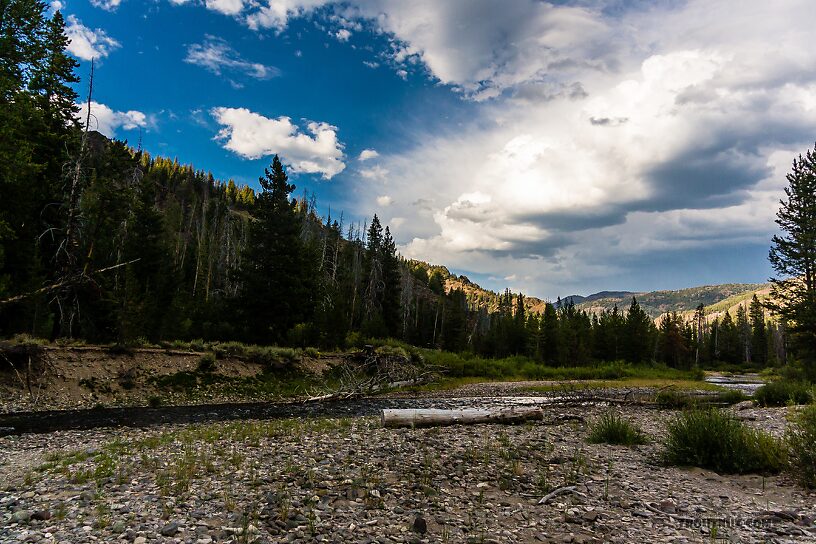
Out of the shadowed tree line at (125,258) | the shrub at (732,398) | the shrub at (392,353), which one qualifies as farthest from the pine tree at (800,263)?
the shrub at (392,353)

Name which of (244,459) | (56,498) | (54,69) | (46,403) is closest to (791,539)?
(244,459)

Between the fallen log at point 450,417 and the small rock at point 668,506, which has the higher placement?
the small rock at point 668,506

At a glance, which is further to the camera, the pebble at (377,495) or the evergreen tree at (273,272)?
the evergreen tree at (273,272)

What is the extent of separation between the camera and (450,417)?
55.0ft

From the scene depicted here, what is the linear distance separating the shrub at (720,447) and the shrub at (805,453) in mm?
447

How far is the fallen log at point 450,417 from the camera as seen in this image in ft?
52.7

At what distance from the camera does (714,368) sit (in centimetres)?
9944

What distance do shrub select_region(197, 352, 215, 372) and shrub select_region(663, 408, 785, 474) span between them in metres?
26.3

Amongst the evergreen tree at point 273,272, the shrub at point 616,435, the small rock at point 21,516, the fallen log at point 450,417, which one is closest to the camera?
the small rock at point 21,516

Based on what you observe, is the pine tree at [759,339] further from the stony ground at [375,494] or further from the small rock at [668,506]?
the small rock at [668,506]

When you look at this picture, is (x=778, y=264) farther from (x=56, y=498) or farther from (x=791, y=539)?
(x=56, y=498)

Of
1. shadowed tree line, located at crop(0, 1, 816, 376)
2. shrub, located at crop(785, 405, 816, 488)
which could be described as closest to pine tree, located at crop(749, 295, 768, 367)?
shadowed tree line, located at crop(0, 1, 816, 376)

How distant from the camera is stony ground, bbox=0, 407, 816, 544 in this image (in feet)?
22.3

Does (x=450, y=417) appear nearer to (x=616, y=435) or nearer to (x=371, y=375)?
(x=616, y=435)
